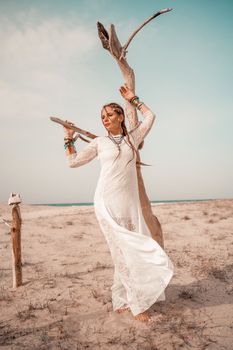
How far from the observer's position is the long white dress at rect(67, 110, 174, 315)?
11.3ft

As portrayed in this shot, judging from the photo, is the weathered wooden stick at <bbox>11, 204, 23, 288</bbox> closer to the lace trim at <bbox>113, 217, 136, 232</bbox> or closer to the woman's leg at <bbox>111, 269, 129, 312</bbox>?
the woman's leg at <bbox>111, 269, 129, 312</bbox>

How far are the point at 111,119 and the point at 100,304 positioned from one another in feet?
10.1

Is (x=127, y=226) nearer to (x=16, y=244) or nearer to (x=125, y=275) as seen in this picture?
(x=125, y=275)

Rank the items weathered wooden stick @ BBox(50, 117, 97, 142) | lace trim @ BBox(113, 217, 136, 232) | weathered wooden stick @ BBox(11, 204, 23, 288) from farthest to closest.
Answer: weathered wooden stick @ BBox(11, 204, 23, 288) < weathered wooden stick @ BBox(50, 117, 97, 142) < lace trim @ BBox(113, 217, 136, 232)

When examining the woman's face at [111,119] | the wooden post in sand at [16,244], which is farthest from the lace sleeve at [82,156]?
the wooden post in sand at [16,244]

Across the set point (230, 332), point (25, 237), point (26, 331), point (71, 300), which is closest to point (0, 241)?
point (25, 237)

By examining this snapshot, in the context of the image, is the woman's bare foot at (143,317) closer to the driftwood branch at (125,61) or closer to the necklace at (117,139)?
the driftwood branch at (125,61)

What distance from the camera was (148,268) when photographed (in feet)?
11.3

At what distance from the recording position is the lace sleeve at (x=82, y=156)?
380 centimetres

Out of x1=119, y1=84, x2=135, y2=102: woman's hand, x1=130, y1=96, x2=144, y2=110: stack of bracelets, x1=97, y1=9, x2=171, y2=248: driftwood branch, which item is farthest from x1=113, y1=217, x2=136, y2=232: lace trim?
x1=119, y1=84, x2=135, y2=102: woman's hand

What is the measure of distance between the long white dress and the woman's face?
17cm

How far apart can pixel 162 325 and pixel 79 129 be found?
9.88 ft

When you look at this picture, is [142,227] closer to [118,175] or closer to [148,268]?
[148,268]

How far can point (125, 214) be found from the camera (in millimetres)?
3682
